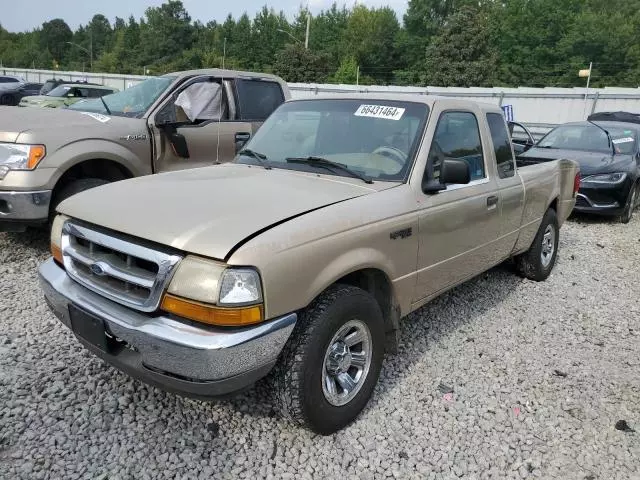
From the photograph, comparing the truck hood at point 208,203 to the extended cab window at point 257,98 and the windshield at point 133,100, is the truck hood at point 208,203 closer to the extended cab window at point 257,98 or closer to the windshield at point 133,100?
the windshield at point 133,100

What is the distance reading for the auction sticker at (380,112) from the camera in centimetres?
358

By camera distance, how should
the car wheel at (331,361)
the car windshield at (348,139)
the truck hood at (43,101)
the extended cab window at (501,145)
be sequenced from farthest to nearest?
the truck hood at (43,101) < the extended cab window at (501,145) < the car windshield at (348,139) < the car wheel at (331,361)

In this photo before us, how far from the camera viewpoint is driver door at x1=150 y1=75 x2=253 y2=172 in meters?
5.66

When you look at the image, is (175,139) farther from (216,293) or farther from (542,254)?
(542,254)

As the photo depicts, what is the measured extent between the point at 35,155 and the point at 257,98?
2833 mm

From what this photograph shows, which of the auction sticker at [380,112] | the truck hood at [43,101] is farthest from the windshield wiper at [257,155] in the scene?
the truck hood at [43,101]

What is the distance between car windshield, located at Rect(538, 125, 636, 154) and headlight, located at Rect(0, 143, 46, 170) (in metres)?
8.52

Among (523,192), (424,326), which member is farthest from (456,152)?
(424,326)

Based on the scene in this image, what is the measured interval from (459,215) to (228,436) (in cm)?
207

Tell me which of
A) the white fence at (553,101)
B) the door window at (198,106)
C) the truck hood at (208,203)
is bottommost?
the truck hood at (208,203)

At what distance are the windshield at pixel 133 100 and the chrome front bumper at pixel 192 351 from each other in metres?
3.80

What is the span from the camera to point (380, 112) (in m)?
3.63

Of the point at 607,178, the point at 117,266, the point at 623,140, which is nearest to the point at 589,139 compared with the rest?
the point at 623,140

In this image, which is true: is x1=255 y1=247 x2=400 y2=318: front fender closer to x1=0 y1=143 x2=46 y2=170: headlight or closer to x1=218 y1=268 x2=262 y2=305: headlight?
x1=218 y1=268 x2=262 y2=305: headlight
